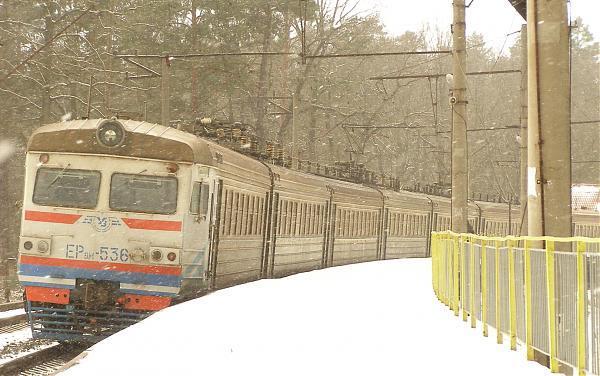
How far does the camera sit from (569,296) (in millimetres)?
7027

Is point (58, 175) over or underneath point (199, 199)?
over

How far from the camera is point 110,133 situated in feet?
41.2

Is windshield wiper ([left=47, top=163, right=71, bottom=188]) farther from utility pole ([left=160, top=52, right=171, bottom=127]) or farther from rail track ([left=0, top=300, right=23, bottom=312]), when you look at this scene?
utility pole ([left=160, top=52, right=171, bottom=127])

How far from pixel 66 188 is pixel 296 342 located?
5487 mm

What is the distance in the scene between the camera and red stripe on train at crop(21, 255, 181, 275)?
476 inches

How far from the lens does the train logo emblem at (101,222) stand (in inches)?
488

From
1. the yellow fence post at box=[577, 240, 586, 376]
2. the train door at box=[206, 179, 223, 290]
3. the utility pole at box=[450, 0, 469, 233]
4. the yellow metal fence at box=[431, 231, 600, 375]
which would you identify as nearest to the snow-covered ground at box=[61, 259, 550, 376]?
the yellow metal fence at box=[431, 231, 600, 375]

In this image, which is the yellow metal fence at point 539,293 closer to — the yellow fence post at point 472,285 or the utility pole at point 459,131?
the yellow fence post at point 472,285

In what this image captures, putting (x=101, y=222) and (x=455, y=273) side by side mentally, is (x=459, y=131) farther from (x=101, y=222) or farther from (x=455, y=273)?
(x=101, y=222)

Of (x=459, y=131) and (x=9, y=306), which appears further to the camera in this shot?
(x=9, y=306)

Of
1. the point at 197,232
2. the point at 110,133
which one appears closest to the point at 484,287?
the point at 197,232

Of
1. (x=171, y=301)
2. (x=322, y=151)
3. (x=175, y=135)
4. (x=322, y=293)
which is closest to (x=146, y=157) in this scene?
(x=175, y=135)

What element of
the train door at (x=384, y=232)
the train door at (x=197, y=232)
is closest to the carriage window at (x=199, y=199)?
the train door at (x=197, y=232)

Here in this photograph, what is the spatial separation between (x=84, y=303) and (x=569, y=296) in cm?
727
